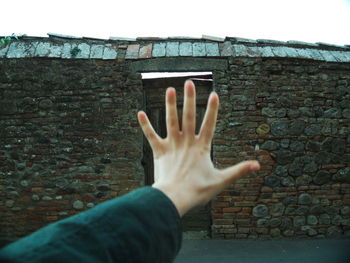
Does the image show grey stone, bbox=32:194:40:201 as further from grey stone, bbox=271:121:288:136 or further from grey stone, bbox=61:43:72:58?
grey stone, bbox=271:121:288:136

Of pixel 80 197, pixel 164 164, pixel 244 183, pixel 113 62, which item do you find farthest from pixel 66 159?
pixel 164 164

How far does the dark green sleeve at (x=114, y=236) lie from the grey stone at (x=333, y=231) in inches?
179

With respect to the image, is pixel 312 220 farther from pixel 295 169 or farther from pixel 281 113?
pixel 281 113

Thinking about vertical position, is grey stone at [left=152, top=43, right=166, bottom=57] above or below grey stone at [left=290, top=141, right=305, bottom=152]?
above

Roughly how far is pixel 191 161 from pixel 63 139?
395 cm

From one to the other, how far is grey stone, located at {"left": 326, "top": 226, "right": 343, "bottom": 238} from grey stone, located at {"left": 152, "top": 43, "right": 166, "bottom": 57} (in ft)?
11.4

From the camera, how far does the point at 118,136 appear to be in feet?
14.7

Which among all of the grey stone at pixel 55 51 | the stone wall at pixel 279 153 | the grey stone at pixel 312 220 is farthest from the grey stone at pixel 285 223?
the grey stone at pixel 55 51

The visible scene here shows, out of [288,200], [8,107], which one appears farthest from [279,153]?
[8,107]

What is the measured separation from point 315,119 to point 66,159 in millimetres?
3659

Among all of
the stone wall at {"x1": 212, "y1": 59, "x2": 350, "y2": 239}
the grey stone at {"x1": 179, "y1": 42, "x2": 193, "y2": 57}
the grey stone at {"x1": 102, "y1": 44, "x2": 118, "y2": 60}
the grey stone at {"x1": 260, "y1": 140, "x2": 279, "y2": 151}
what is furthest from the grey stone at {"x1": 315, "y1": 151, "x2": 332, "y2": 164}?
the grey stone at {"x1": 102, "y1": 44, "x2": 118, "y2": 60}

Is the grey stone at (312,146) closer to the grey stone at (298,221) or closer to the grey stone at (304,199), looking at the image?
the grey stone at (304,199)

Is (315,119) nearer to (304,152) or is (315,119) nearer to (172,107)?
(304,152)

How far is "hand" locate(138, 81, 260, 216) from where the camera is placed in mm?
866
